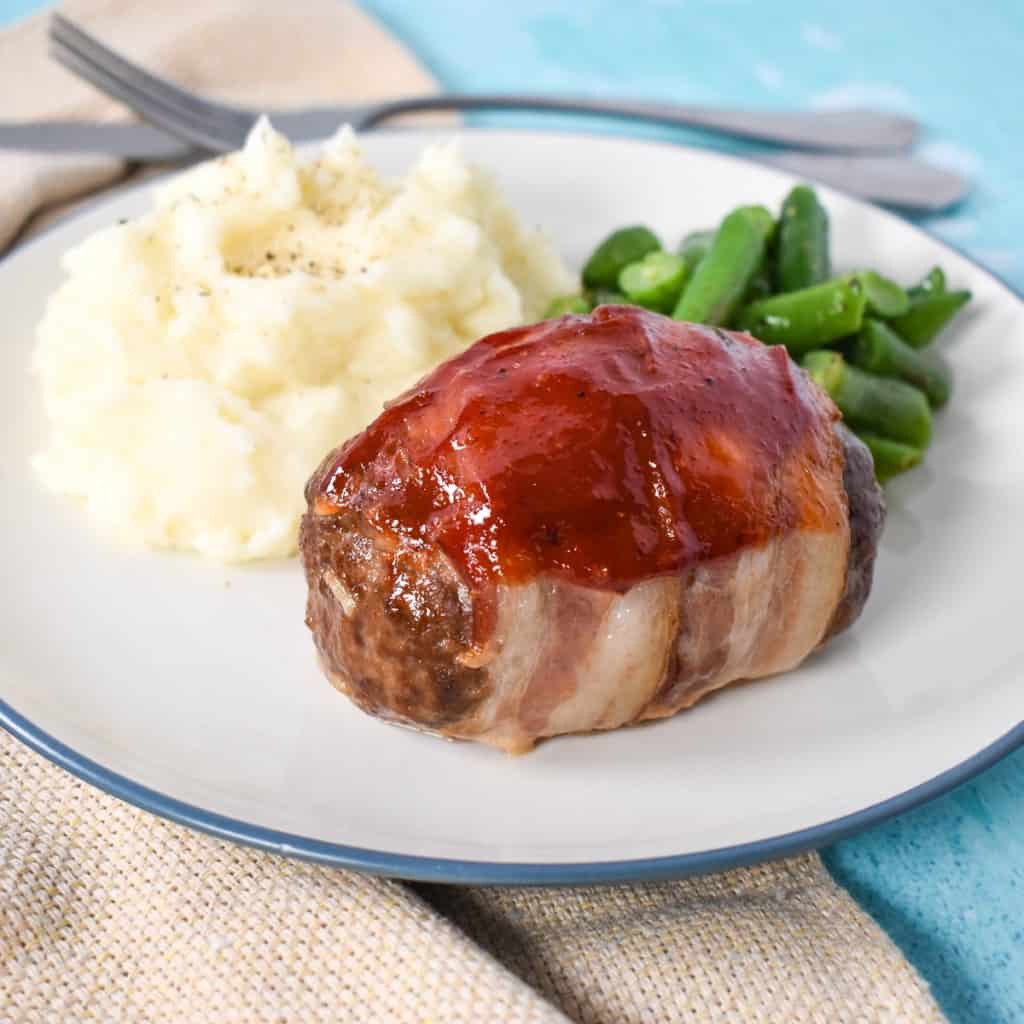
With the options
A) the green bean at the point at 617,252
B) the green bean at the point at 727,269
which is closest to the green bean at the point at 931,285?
the green bean at the point at 727,269

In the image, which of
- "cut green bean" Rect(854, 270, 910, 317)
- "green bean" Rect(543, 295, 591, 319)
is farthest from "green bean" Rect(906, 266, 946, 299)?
"green bean" Rect(543, 295, 591, 319)

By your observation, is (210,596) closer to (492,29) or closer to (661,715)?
(661,715)

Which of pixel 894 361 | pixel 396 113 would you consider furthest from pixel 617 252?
pixel 396 113

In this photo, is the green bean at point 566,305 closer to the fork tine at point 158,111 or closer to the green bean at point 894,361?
the green bean at point 894,361

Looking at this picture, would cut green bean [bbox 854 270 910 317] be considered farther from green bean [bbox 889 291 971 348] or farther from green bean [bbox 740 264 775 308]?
green bean [bbox 740 264 775 308]

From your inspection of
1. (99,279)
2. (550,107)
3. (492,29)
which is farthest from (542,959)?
(492,29)
